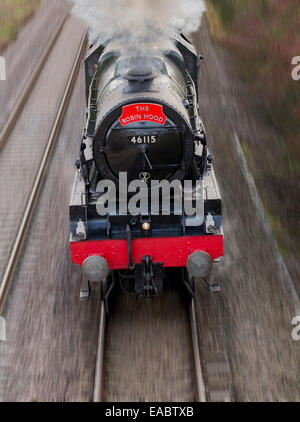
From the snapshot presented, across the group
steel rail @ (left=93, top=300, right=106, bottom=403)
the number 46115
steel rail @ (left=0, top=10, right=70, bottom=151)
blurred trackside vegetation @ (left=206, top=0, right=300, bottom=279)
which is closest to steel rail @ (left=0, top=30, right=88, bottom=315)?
steel rail @ (left=0, top=10, right=70, bottom=151)

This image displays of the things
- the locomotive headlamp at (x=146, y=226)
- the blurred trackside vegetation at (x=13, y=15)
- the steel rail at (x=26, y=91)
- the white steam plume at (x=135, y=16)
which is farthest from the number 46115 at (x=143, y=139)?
the blurred trackside vegetation at (x=13, y=15)

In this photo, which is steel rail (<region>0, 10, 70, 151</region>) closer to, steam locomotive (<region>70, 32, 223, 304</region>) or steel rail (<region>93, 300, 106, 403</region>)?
steam locomotive (<region>70, 32, 223, 304</region>)

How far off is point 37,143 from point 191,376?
25.5 ft

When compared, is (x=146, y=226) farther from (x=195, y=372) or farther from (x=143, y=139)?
(x=195, y=372)

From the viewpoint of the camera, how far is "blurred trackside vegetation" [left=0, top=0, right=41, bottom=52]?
19.9 metres

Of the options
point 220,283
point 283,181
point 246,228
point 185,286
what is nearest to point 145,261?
point 185,286

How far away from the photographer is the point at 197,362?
233 inches

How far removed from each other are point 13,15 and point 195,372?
20.5m

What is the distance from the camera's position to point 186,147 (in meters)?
6.19

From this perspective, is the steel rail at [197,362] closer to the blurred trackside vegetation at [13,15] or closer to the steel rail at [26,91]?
the steel rail at [26,91]

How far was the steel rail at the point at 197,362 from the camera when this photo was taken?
5530 millimetres

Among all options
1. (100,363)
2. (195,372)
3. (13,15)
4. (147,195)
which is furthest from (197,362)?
(13,15)

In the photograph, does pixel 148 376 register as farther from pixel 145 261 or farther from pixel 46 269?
pixel 46 269

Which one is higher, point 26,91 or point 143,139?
point 26,91
